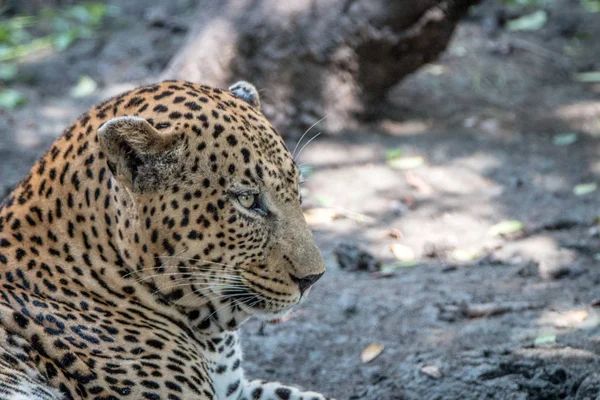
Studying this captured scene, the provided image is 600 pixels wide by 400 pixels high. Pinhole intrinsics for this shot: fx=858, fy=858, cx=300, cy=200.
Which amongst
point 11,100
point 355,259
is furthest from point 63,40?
point 355,259

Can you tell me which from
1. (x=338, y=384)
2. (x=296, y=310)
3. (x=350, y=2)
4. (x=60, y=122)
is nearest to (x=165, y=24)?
Answer: (x=60, y=122)

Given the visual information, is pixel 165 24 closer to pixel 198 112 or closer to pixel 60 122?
pixel 60 122

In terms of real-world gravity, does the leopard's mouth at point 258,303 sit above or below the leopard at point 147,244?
below

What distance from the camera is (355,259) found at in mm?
7887

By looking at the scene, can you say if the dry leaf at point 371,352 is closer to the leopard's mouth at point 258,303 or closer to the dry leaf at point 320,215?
the leopard's mouth at point 258,303

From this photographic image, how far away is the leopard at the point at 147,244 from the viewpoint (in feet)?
13.7

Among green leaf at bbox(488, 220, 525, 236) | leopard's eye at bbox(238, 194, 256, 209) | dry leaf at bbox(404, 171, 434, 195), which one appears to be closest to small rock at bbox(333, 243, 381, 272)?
green leaf at bbox(488, 220, 525, 236)

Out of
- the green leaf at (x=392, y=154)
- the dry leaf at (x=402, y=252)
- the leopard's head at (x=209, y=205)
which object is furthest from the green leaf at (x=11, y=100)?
the leopard's head at (x=209, y=205)

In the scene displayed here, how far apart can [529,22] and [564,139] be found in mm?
3855

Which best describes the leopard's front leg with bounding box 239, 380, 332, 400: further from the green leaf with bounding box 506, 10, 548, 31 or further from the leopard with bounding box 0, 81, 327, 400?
the green leaf with bounding box 506, 10, 548, 31

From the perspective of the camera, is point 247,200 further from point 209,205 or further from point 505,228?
point 505,228

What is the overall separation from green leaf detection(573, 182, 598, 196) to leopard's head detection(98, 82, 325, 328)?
5347 mm

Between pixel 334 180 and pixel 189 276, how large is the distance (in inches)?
214

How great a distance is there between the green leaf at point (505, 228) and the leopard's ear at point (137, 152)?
4.94 meters
